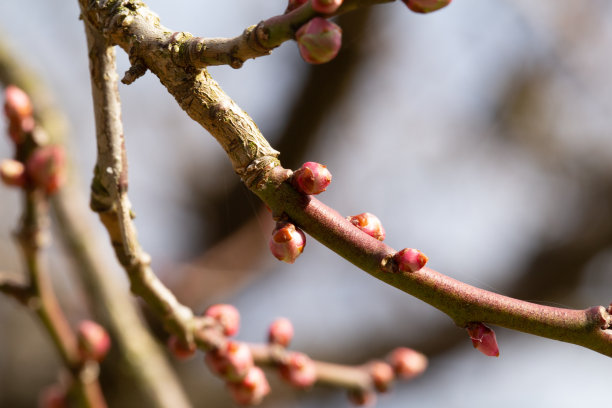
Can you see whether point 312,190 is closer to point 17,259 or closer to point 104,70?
point 104,70

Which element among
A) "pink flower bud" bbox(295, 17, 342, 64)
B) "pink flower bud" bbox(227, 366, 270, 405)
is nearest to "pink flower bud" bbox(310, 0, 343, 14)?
"pink flower bud" bbox(295, 17, 342, 64)

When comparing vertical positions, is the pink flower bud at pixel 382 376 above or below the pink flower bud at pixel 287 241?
above

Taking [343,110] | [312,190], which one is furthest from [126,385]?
[343,110]

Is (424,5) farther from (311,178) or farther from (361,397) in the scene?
(361,397)

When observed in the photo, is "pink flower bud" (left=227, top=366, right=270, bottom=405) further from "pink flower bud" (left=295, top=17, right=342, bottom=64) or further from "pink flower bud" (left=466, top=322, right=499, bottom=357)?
"pink flower bud" (left=295, top=17, right=342, bottom=64)

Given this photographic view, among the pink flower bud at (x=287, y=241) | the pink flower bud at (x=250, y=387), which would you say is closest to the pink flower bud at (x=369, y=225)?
the pink flower bud at (x=287, y=241)

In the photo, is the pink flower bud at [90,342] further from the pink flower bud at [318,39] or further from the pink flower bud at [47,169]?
the pink flower bud at [318,39]
